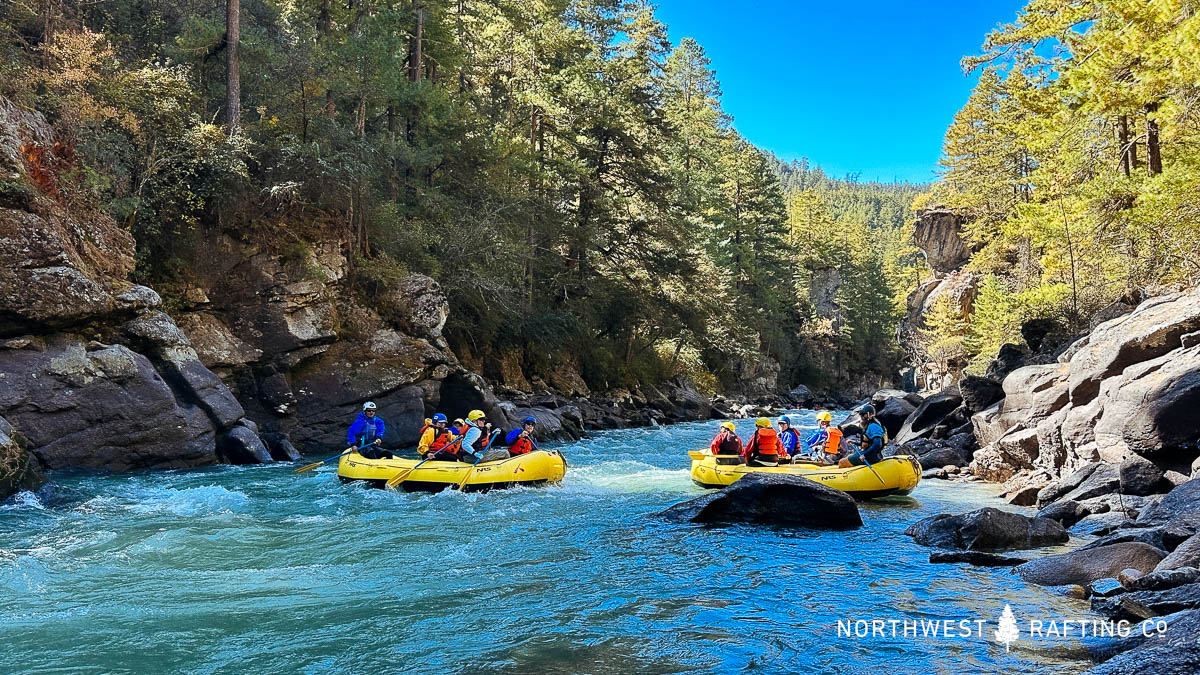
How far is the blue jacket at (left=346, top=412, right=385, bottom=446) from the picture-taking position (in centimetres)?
1551

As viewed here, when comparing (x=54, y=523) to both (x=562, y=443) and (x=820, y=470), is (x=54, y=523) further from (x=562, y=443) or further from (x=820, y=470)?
(x=562, y=443)

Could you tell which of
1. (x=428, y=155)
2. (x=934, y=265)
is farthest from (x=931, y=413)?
(x=934, y=265)

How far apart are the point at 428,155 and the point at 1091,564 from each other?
20.2 meters

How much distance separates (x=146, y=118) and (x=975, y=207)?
40.1 meters

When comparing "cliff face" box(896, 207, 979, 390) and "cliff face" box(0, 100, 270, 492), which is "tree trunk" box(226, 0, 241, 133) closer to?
"cliff face" box(0, 100, 270, 492)

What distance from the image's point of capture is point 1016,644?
5.96 meters

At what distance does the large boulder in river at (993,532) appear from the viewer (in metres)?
9.11

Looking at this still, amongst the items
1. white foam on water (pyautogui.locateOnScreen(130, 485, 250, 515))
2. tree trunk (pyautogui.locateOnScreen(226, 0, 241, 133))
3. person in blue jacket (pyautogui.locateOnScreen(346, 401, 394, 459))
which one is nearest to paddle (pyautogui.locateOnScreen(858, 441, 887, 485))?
person in blue jacket (pyautogui.locateOnScreen(346, 401, 394, 459))

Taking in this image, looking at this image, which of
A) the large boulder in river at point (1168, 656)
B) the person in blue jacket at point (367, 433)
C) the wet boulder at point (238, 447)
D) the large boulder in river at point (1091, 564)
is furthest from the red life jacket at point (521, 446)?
the large boulder in river at point (1168, 656)

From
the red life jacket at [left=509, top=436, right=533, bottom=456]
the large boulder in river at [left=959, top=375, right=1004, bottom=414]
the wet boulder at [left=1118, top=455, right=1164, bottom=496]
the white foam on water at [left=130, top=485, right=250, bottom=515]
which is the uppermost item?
the large boulder in river at [left=959, top=375, right=1004, bottom=414]

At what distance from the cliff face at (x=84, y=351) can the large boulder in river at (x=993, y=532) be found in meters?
12.8

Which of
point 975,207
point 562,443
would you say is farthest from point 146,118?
point 975,207

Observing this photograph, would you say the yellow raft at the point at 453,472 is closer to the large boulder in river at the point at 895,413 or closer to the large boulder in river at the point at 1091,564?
the large boulder in river at the point at 1091,564

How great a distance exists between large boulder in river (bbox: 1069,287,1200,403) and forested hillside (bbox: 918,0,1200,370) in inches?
91.1
